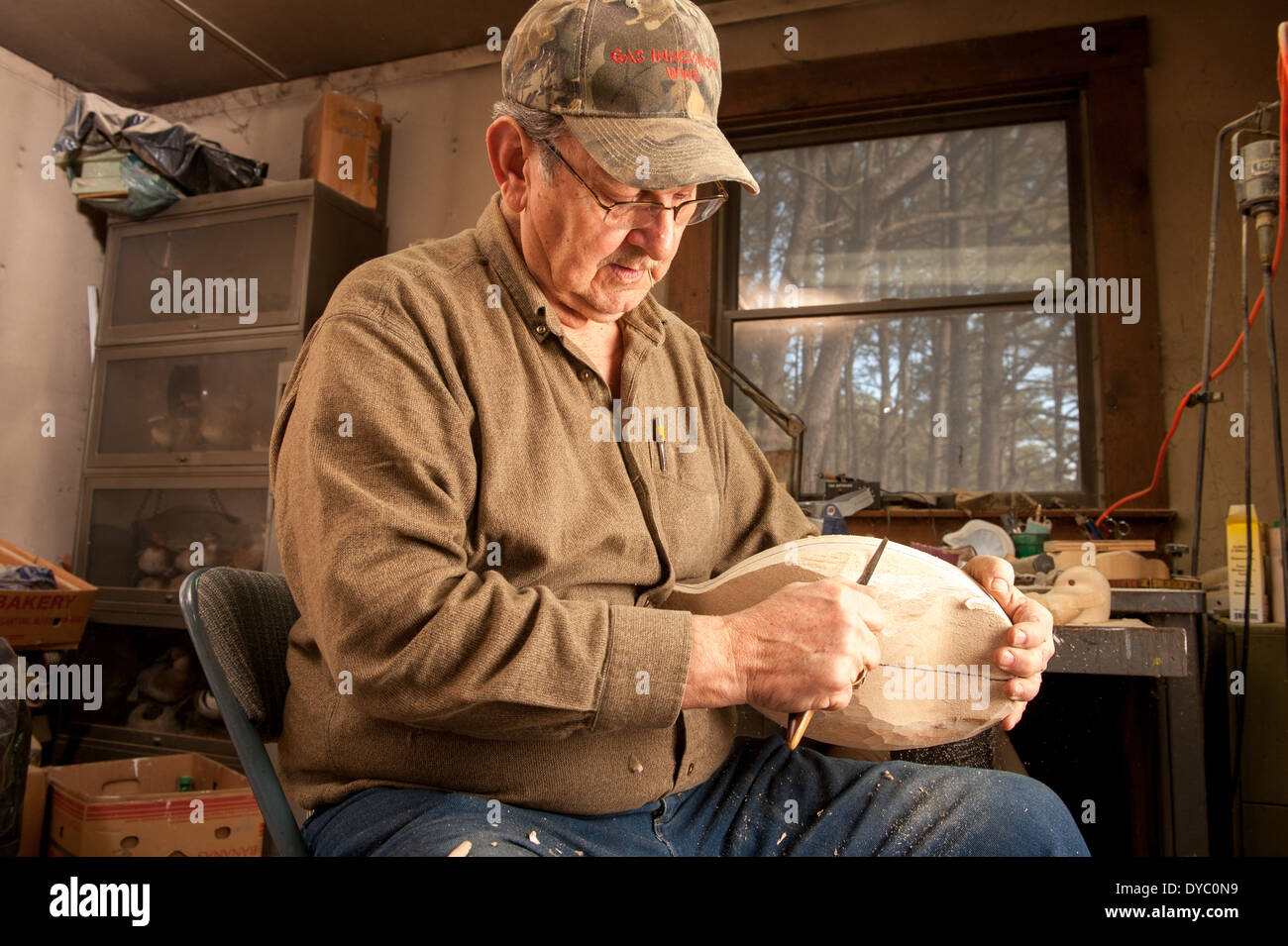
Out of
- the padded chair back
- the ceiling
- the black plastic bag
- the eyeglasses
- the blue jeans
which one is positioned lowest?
the blue jeans

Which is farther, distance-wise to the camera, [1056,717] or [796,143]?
[796,143]

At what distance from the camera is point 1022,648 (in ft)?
3.59

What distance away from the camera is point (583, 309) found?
1271mm

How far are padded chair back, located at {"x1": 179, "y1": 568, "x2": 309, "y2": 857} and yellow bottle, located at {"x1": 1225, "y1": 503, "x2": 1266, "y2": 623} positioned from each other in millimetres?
2127

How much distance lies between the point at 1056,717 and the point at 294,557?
2349mm

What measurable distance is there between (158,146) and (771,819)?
385 cm

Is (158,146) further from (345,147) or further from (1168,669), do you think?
(1168,669)

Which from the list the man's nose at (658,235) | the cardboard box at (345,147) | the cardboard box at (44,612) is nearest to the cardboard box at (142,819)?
the cardboard box at (44,612)

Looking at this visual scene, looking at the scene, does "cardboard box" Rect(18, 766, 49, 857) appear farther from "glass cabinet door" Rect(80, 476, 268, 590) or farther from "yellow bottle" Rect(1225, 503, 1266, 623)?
"yellow bottle" Rect(1225, 503, 1266, 623)

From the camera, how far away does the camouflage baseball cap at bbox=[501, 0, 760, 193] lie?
3.65ft

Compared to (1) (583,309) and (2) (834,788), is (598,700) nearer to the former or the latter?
(2) (834,788)

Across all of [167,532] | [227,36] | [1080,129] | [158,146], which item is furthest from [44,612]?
Result: [1080,129]

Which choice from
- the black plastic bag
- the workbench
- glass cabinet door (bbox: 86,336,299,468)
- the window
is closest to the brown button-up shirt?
the workbench
